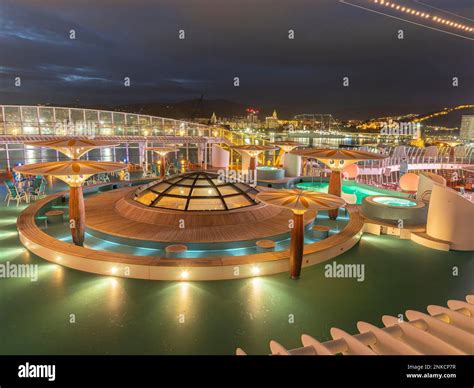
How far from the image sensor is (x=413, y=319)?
3.90 m

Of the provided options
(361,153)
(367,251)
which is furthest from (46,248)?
(361,153)

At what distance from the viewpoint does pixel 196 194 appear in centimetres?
1259

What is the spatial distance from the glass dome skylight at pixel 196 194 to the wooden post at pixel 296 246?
4282 millimetres

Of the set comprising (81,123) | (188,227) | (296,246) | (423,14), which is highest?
(423,14)

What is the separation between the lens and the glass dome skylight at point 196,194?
1235 centimetres

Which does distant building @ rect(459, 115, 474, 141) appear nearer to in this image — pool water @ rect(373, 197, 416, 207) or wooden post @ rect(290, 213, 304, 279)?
pool water @ rect(373, 197, 416, 207)

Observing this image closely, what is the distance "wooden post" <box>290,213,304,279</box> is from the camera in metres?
8.20

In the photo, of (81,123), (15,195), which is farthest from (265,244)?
(81,123)

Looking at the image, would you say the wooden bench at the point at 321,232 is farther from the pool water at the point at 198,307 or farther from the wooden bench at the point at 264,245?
the wooden bench at the point at 264,245

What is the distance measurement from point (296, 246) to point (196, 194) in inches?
204

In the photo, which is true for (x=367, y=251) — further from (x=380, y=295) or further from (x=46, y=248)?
(x=46, y=248)

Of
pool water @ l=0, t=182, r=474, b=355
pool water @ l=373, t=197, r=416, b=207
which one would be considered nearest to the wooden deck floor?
pool water @ l=0, t=182, r=474, b=355

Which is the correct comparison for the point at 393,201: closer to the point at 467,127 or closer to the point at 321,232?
the point at 321,232
